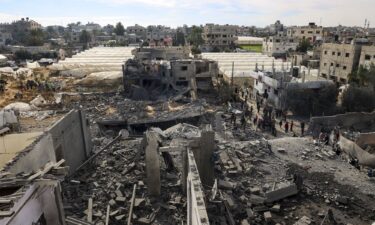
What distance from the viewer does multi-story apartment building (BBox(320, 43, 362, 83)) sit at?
3241cm

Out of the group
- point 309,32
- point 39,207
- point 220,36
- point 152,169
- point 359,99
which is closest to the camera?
point 39,207

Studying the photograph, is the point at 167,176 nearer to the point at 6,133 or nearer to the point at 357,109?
the point at 6,133

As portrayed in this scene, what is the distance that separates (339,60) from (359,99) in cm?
1346

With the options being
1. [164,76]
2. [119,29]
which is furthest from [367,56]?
[119,29]

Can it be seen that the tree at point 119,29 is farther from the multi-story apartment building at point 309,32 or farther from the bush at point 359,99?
the bush at point 359,99

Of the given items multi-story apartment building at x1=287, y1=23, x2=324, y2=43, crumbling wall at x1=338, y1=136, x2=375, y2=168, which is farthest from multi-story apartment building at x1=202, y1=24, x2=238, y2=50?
crumbling wall at x1=338, y1=136, x2=375, y2=168

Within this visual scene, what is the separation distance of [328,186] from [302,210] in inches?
85.2

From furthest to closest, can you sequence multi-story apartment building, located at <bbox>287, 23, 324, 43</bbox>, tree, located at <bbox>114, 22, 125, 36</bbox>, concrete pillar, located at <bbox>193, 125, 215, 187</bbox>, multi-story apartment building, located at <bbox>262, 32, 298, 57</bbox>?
tree, located at <bbox>114, 22, 125, 36</bbox> → multi-story apartment building, located at <bbox>287, 23, 324, 43</bbox> → multi-story apartment building, located at <bbox>262, 32, 298, 57</bbox> → concrete pillar, located at <bbox>193, 125, 215, 187</bbox>

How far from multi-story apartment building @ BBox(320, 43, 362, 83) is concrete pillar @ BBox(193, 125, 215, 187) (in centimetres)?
2657

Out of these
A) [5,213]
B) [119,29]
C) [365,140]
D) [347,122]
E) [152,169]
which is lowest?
[347,122]

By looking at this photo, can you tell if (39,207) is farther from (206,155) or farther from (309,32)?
(309,32)

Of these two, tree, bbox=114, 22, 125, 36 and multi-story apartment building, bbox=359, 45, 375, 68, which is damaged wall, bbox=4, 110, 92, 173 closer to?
multi-story apartment building, bbox=359, 45, 375, 68

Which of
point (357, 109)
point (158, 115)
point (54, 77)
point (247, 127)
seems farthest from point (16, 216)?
point (54, 77)

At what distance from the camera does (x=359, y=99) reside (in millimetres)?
22344
